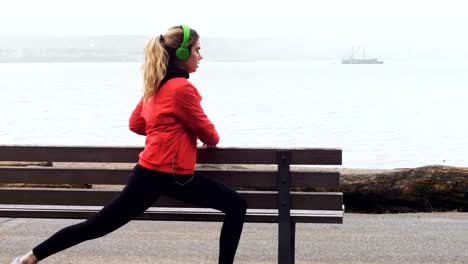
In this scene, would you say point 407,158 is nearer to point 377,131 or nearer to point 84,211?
point 377,131

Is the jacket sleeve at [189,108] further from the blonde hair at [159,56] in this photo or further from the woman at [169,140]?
the blonde hair at [159,56]

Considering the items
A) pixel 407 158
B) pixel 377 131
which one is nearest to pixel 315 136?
pixel 377 131

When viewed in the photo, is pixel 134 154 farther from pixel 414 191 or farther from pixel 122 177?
pixel 414 191

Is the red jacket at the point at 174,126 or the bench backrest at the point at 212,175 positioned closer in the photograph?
the red jacket at the point at 174,126

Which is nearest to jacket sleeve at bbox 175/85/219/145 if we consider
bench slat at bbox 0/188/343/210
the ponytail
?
the ponytail

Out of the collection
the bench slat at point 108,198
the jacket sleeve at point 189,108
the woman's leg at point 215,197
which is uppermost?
the jacket sleeve at point 189,108

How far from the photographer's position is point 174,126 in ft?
18.4

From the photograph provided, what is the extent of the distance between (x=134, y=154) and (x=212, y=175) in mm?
496

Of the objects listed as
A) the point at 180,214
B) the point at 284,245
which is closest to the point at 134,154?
the point at 180,214

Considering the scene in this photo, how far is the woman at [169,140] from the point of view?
5.56 m

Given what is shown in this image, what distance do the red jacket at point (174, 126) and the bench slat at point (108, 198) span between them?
707 millimetres

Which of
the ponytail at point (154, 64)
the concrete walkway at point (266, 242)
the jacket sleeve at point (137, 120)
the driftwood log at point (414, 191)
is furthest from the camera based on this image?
the driftwood log at point (414, 191)

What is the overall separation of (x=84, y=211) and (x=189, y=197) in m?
1.03

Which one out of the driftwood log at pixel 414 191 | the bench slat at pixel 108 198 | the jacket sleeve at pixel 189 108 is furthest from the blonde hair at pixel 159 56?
the driftwood log at pixel 414 191
